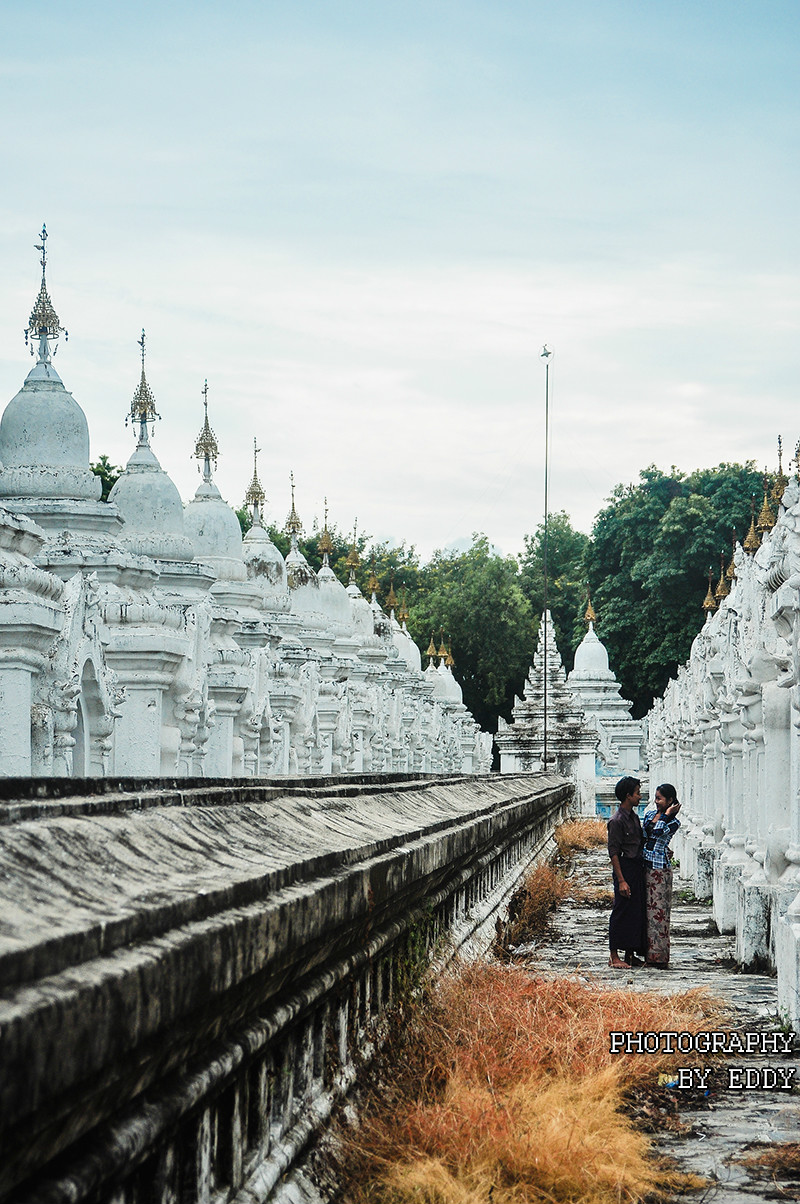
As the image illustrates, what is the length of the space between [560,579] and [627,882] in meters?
69.6

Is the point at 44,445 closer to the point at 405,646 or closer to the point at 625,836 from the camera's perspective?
the point at 625,836

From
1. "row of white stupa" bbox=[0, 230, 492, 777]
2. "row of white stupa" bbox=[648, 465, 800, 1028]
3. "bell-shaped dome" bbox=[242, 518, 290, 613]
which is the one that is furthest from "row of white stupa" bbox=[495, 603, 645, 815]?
"row of white stupa" bbox=[648, 465, 800, 1028]

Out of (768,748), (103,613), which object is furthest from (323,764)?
(768,748)

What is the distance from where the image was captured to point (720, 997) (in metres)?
8.80

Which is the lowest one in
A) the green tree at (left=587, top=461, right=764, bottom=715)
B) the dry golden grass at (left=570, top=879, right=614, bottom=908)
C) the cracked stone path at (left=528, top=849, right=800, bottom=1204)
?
the dry golden grass at (left=570, top=879, right=614, bottom=908)

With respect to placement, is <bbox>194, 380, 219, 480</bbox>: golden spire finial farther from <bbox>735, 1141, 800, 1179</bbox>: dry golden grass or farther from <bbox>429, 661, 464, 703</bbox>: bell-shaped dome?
<bbox>429, 661, 464, 703</bbox>: bell-shaped dome

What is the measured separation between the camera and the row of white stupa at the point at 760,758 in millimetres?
8406

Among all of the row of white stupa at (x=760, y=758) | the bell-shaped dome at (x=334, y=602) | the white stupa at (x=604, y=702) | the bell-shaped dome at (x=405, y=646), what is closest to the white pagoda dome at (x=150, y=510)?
the row of white stupa at (x=760, y=758)

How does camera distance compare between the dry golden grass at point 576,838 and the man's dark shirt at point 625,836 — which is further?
the dry golden grass at point 576,838

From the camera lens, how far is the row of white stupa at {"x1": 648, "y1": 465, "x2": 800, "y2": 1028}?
8.41 m

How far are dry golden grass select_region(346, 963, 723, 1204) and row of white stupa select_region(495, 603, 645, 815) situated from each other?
3512 centimetres

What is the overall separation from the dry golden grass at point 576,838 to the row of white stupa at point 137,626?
12.2 feet

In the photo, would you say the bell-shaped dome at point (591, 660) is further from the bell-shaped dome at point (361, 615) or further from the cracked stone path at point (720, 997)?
the cracked stone path at point (720, 997)

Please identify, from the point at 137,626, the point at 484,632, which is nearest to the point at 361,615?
the point at 137,626
